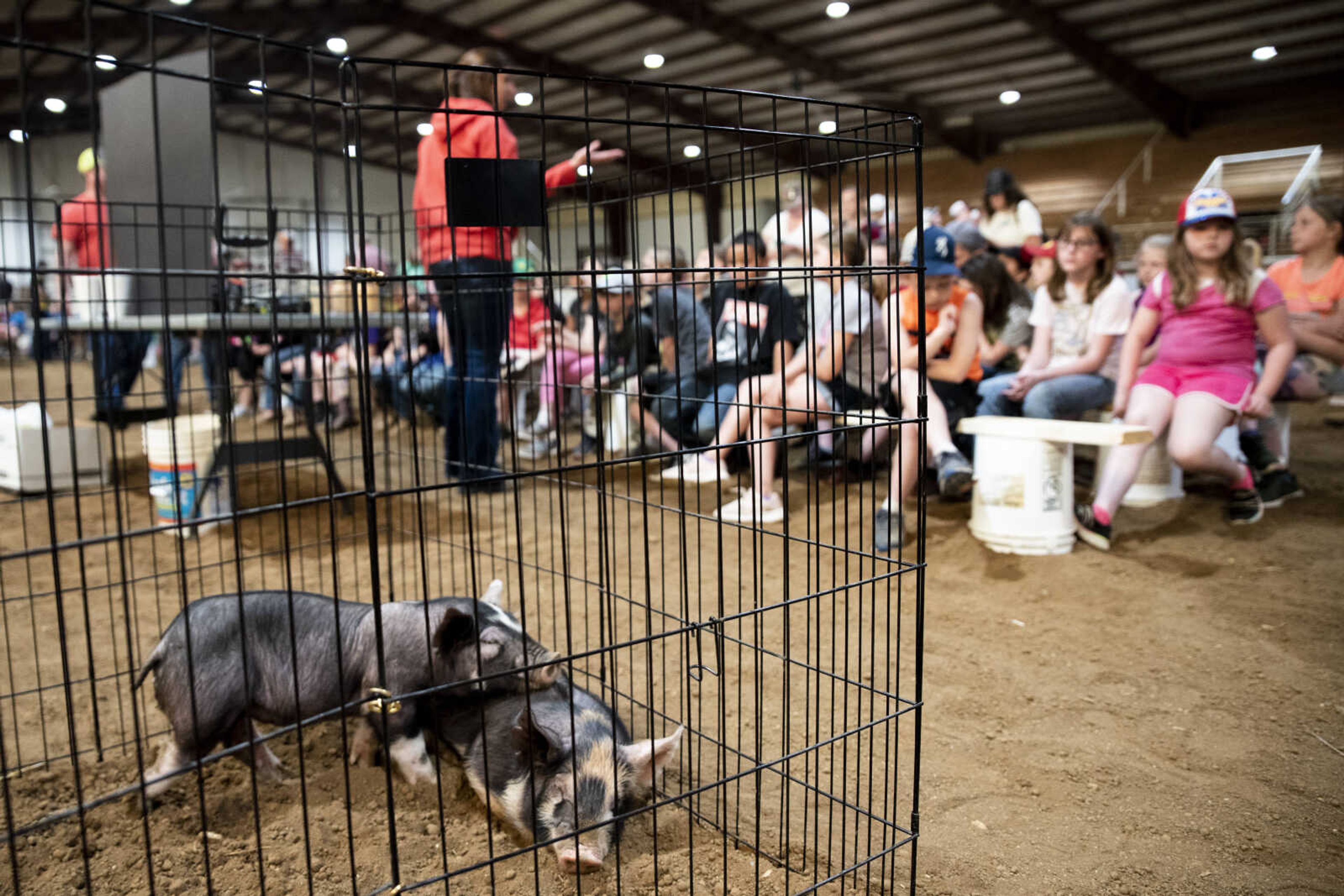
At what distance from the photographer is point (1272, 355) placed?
11.5 feet

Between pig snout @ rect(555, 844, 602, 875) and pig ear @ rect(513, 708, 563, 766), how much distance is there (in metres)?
0.16

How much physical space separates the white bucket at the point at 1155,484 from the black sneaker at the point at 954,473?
37.1 inches

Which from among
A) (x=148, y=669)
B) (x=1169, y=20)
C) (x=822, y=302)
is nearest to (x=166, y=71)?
(x=148, y=669)

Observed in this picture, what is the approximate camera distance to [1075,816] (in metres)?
1.79

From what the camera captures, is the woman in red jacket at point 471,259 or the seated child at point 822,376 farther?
the seated child at point 822,376

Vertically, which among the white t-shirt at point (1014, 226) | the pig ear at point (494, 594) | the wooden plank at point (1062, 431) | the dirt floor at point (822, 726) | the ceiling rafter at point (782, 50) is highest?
the ceiling rafter at point (782, 50)

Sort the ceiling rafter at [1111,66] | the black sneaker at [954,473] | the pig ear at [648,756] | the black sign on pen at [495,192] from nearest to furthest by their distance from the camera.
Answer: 1. the black sign on pen at [495,192]
2. the pig ear at [648,756]
3. the black sneaker at [954,473]
4. the ceiling rafter at [1111,66]

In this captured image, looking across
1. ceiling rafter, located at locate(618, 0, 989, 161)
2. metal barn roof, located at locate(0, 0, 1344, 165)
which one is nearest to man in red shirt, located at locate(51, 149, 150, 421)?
metal barn roof, located at locate(0, 0, 1344, 165)

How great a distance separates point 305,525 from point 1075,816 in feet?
12.1

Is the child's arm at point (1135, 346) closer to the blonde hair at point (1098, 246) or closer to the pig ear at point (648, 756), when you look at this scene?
the blonde hair at point (1098, 246)

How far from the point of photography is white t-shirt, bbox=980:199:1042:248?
536cm

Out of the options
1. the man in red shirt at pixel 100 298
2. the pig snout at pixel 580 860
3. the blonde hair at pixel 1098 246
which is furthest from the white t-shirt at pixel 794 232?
the man in red shirt at pixel 100 298

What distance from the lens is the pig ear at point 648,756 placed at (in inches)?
66.4

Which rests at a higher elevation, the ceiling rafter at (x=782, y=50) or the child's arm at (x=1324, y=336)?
the ceiling rafter at (x=782, y=50)
